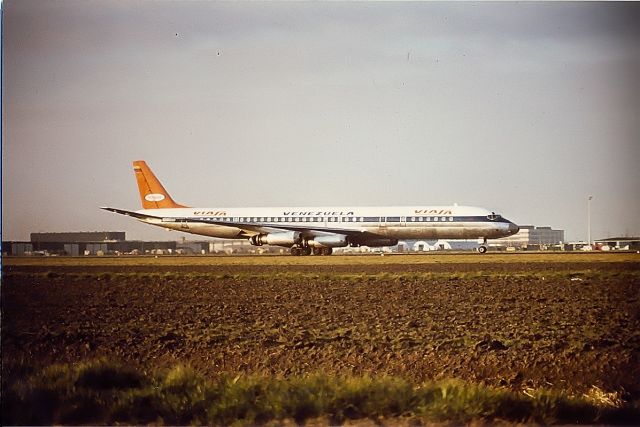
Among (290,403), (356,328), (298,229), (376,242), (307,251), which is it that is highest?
(298,229)

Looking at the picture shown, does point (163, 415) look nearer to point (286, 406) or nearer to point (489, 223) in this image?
point (286, 406)

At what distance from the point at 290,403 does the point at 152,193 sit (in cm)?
3668

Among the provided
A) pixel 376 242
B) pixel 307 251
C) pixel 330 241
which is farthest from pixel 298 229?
pixel 376 242

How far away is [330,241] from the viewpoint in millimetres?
37062

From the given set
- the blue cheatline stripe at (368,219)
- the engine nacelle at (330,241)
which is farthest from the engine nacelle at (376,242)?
the blue cheatline stripe at (368,219)

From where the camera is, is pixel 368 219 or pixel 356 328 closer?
pixel 356 328

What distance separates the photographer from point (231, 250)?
6269 centimetres

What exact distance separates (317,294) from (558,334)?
23.7ft

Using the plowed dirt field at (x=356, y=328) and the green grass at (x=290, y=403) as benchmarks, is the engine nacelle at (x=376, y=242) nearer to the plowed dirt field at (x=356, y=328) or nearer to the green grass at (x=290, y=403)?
the plowed dirt field at (x=356, y=328)

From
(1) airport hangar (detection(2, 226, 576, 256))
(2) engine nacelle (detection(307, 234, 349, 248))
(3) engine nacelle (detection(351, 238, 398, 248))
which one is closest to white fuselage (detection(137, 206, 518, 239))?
(2) engine nacelle (detection(307, 234, 349, 248))

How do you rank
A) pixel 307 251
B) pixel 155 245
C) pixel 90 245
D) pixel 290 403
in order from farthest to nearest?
pixel 155 245
pixel 90 245
pixel 307 251
pixel 290 403

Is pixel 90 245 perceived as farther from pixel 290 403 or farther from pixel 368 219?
pixel 290 403

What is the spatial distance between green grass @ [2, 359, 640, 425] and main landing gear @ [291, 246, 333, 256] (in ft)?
99.0

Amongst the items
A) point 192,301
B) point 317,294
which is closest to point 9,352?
point 192,301
